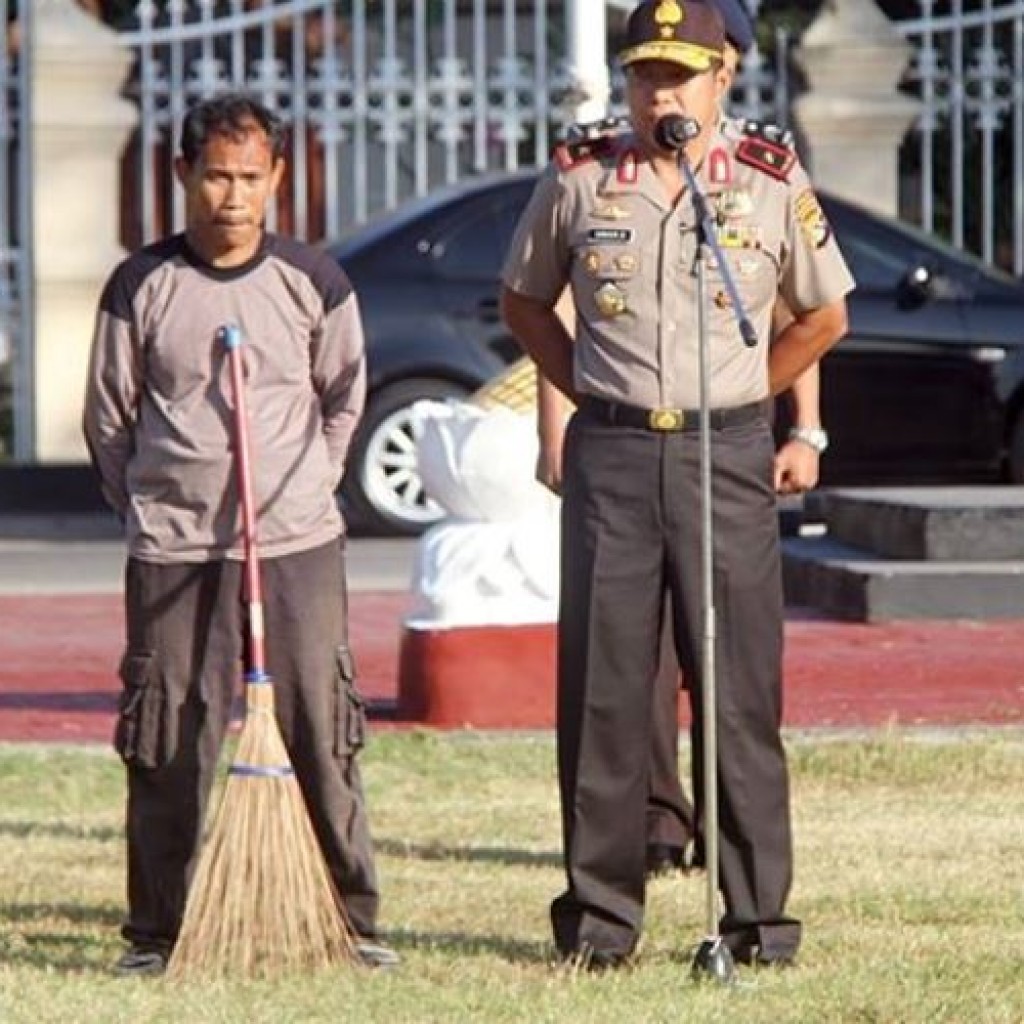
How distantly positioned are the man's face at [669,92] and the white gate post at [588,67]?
411cm

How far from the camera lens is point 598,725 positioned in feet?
26.3

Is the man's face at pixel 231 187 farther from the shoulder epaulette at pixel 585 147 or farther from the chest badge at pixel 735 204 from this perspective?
the chest badge at pixel 735 204

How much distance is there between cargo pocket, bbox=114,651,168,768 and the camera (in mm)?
8047

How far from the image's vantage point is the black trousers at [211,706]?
8.05 meters

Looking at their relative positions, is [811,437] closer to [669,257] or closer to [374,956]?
[669,257]

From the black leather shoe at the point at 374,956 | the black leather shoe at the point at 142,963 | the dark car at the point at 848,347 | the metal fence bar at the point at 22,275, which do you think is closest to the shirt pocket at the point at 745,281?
the black leather shoe at the point at 374,956

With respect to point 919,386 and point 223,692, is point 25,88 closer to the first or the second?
point 919,386

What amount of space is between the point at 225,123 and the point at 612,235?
0.82 m

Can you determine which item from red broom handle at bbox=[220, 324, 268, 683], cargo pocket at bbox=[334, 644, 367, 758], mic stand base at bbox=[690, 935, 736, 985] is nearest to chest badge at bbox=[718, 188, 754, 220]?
red broom handle at bbox=[220, 324, 268, 683]

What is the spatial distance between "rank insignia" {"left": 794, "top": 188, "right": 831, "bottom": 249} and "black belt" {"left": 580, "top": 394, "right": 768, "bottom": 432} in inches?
13.7

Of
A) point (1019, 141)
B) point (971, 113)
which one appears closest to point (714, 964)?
point (1019, 141)

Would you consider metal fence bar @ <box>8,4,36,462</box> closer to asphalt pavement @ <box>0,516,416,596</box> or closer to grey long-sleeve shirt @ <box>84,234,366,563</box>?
asphalt pavement @ <box>0,516,416,596</box>

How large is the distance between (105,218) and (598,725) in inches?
577

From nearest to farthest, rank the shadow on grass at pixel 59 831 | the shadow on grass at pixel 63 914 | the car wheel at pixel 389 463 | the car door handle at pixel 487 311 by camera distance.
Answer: the shadow on grass at pixel 63 914 → the shadow on grass at pixel 59 831 → the car wheel at pixel 389 463 → the car door handle at pixel 487 311
